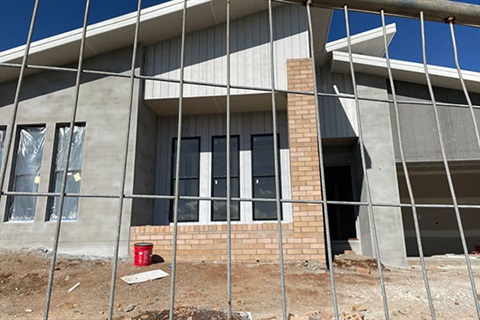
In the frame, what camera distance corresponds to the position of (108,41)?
7586mm

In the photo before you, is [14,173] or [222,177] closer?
[14,173]

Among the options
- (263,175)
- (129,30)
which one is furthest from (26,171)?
(263,175)

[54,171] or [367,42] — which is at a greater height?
[367,42]

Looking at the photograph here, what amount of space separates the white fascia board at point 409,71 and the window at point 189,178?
4.63 metres

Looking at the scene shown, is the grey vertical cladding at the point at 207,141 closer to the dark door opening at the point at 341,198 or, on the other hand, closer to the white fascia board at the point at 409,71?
the dark door opening at the point at 341,198

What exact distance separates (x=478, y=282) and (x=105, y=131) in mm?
8556

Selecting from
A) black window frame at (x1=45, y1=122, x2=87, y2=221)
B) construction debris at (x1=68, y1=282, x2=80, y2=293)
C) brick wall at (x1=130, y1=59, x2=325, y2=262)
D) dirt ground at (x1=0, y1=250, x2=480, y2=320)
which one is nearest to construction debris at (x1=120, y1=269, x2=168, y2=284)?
dirt ground at (x1=0, y1=250, x2=480, y2=320)

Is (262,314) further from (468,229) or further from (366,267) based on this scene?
(468,229)

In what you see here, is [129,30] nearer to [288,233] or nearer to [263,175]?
[263,175]

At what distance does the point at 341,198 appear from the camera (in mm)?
9648

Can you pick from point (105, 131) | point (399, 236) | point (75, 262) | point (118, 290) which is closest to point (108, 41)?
point (105, 131)

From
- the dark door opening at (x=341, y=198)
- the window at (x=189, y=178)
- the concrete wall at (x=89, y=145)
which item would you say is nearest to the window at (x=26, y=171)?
the concrete wall at (x=89, y=145)

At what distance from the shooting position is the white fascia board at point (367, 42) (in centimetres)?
838

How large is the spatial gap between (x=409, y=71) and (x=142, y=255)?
7.80 m
